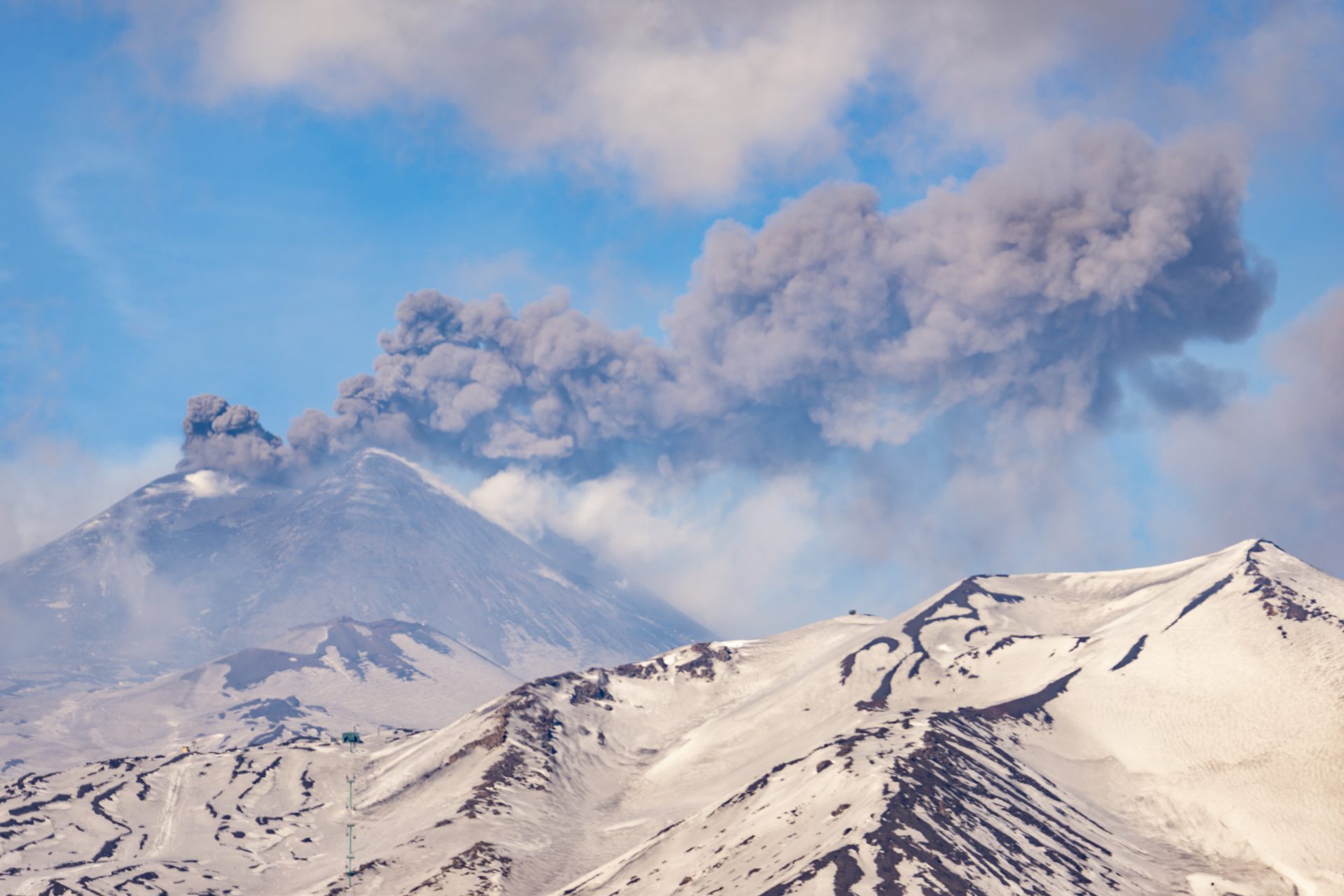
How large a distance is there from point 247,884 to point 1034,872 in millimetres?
76626

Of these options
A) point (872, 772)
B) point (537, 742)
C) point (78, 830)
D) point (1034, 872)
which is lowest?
point (1034, 872)

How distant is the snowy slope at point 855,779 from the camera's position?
320 feet

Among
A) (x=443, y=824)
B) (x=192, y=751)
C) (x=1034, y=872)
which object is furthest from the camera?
(x=192, y=751)

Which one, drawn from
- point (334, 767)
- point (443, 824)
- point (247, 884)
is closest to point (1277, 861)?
point (443, 824)

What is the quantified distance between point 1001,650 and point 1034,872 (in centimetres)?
8309

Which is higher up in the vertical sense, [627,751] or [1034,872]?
[627,751]

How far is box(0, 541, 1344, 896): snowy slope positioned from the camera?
3836 inches

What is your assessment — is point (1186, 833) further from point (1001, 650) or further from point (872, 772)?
point (1001, 650)

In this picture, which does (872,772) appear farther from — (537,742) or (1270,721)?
(537,742)

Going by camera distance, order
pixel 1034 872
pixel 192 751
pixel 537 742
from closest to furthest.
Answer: pixel 1034 872, pixel 537 742, pixel 192 751

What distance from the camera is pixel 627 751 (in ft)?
530

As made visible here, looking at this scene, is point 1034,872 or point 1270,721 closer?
point 1034,872

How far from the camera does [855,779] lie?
103 m

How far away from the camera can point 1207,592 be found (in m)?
162
